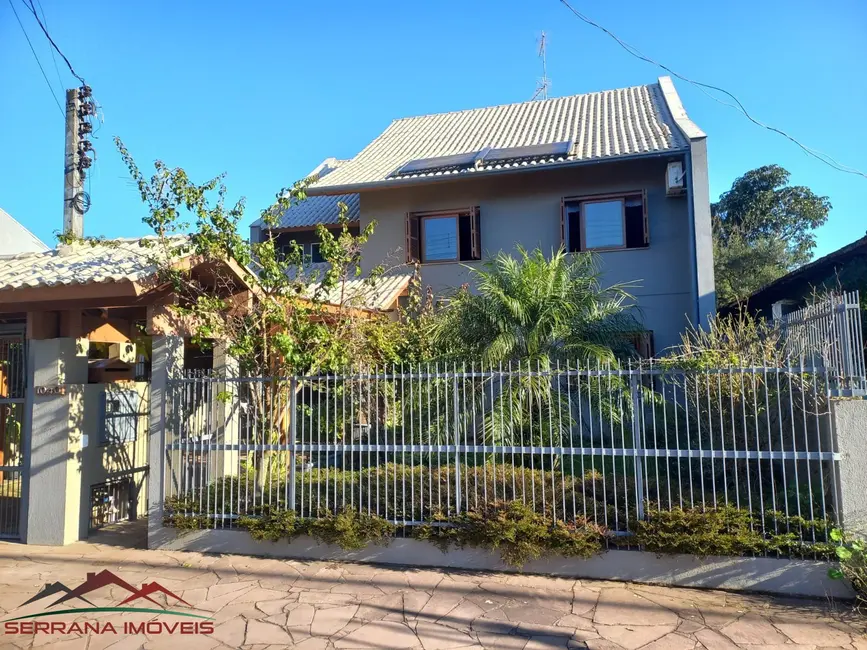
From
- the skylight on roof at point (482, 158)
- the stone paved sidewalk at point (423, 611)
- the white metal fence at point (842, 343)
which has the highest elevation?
the skylight on roof at point (482, 158)

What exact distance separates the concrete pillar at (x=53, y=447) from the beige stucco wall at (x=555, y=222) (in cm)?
547

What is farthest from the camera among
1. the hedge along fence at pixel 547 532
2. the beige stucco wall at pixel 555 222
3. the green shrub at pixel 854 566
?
the beige stucco wall at pixel 555 222

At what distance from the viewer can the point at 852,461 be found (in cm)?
Result: 493

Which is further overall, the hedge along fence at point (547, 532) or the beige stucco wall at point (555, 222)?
the beige stucco wall at point (555, 222)

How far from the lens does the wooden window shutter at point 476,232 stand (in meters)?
12.2

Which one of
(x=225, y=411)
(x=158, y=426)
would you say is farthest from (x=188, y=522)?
(x=225, y=411)

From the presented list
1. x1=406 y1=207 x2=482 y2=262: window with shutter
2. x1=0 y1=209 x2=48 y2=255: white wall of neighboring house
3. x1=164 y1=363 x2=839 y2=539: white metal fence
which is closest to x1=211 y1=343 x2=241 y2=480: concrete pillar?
x1=164 y1=363 x2=839 y2=539: white metal fence

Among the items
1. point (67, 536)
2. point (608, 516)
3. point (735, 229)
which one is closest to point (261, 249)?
point (67, 536)

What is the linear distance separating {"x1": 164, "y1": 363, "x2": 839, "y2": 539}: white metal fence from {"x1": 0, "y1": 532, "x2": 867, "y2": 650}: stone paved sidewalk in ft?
2.04

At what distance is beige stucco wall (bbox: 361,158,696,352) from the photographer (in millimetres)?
11188

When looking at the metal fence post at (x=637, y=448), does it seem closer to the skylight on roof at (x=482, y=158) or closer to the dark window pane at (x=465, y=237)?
the skylight on roof at (x=482, y=158)

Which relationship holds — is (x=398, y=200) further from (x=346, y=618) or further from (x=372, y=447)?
(x=346, y=618)

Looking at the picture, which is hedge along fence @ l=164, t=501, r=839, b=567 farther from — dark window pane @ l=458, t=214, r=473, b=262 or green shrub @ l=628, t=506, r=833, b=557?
dark window pane @ l=458, t=214, r=473, b=262

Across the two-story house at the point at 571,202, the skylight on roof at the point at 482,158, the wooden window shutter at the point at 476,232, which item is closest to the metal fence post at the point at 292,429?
the two-story house at the point at 571,202
